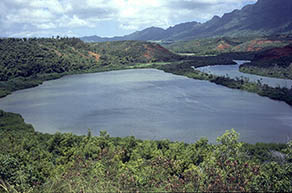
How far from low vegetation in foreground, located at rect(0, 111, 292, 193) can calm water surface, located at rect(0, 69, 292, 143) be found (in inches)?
206

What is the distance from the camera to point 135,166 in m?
16.0

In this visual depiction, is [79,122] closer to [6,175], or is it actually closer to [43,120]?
[43,120]

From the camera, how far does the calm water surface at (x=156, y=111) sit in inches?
1150

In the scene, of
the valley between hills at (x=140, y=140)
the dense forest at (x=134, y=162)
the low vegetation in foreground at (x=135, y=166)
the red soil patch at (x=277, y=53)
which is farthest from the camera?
the red soil patch at (x=277, y=53)

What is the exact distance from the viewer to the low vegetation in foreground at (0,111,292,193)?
10.3 m

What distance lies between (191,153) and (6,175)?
37.0ft

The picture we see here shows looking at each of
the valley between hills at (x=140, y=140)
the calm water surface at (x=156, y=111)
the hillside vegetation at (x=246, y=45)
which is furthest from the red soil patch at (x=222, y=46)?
the calm water surface at (x=156, y=111)

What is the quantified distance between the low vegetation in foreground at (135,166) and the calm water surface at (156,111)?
5.22 metres

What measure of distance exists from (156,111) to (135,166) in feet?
67.1

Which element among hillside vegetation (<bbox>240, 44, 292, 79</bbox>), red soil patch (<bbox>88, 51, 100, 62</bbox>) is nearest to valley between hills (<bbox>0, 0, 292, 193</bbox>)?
red soil patch (<bbox>88, 51, 100, 62</bbox>)

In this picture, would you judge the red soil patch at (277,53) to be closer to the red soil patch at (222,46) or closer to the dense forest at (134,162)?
the dense forest at (134,162)

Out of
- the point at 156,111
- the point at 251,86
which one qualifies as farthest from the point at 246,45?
the point at 156,111

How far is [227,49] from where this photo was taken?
115188 mm

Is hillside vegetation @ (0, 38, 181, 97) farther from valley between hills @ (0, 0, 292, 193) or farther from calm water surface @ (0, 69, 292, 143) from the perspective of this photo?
calm water surface @ (0, 69, 292, 143)
